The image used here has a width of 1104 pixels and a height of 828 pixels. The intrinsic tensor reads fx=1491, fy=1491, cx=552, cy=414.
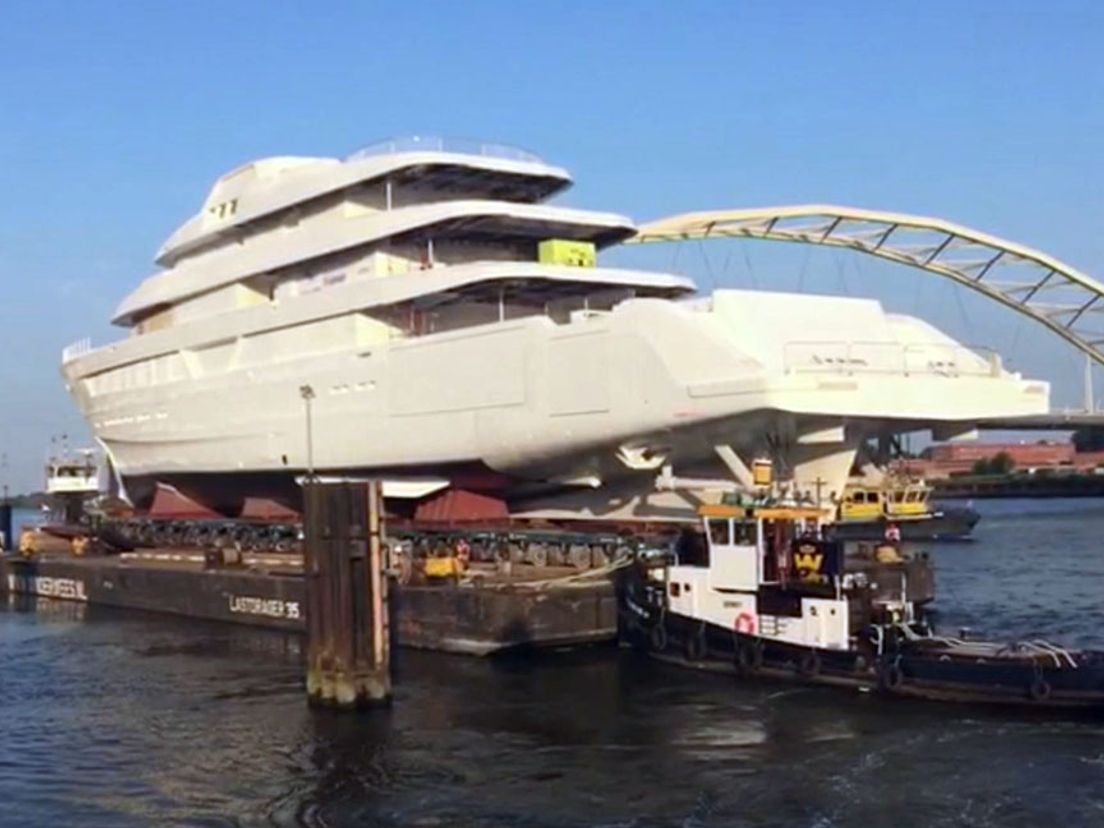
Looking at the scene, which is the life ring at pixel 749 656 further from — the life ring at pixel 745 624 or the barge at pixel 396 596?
the barge at pixel 396 596

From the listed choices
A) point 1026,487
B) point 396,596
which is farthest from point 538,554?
point 1026,487

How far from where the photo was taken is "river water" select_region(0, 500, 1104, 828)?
18.5 metres

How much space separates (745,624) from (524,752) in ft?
22.4

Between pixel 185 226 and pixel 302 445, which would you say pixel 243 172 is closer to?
pixel 185 226

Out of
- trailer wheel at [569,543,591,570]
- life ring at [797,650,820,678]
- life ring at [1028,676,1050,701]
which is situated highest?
trailer wheel at [569,543,591,570]

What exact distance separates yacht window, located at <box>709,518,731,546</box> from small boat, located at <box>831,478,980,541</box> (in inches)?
1070

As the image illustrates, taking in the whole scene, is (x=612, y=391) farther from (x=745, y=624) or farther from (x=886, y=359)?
(x=745, y=624)

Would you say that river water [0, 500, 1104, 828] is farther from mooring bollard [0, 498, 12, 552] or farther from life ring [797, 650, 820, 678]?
mooring bollard [0, 498, 12, 552]

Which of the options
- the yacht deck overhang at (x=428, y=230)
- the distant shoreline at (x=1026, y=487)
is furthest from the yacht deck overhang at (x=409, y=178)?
the distant shoreline at (x=1026, y=487)

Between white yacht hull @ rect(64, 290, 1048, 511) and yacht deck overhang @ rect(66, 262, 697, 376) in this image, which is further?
yacht deck overhang @ rect(66, 262, 697, 376)

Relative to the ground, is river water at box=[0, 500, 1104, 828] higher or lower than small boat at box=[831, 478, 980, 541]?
lower

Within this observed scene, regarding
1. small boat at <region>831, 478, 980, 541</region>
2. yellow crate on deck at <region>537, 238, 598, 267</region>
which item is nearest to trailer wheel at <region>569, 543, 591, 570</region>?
yellow crate on deck at <region>537, 238, 598, 267</region>

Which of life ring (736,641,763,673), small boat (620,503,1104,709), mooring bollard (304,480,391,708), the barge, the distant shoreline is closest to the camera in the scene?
small boat (620,503,1104,709)

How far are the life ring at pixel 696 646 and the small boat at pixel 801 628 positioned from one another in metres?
0.02
